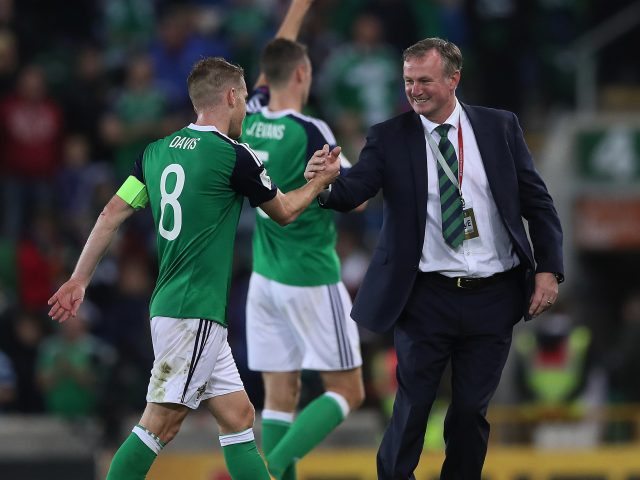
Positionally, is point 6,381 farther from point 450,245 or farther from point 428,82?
point 428,82

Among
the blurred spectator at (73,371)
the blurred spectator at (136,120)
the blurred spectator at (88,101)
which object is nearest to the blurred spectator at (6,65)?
the blurred spectator at (88,101)

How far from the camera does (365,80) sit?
1466cm

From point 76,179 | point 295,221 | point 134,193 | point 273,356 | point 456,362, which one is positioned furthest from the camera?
point 76,179

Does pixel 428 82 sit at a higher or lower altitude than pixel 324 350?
higher

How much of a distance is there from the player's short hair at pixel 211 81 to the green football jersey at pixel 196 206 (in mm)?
150

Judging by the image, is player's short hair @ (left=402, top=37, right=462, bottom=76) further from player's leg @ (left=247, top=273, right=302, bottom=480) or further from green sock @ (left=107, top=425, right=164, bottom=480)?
green sock @ (left=107, top=425, right=164, bottom=480)

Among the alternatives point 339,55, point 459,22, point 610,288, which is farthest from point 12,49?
point 610,288

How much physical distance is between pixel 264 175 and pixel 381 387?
633 centimetres

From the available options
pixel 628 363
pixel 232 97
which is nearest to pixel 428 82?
pixel 232 97

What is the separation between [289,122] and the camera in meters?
8.07

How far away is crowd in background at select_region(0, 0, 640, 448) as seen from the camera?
13094 mm

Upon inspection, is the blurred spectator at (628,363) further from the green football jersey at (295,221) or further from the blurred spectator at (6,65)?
the blurred spectator at (6,65)

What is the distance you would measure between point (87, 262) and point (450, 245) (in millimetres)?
1719

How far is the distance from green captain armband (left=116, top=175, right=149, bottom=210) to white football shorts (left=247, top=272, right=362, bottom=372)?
155 cm
